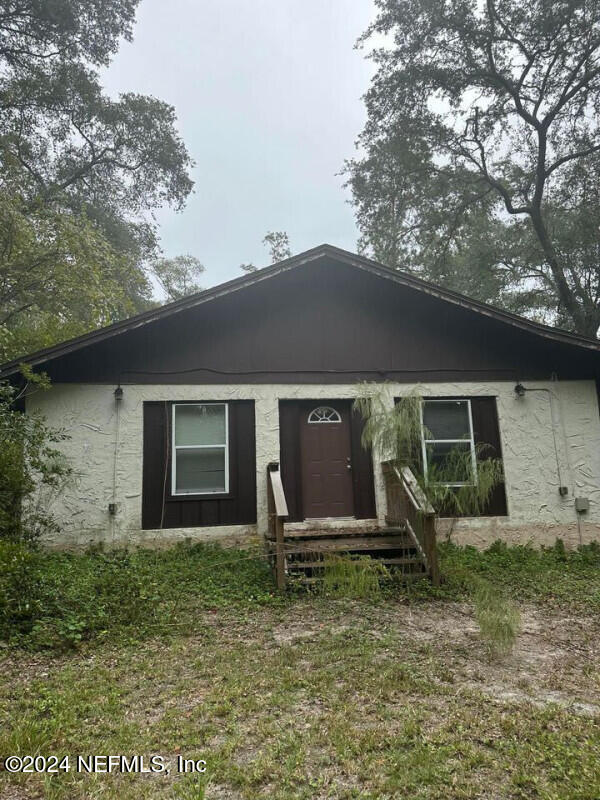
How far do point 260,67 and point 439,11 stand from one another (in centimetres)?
1757

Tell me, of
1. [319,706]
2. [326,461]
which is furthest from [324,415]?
[319,706]

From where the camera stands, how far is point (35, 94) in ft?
56.9

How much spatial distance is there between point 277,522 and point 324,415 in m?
2.81

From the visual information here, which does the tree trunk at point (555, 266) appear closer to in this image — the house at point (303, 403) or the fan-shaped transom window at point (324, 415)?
the house at point (303, 403)

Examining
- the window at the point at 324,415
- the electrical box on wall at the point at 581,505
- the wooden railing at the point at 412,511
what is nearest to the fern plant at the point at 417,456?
the wooden railing at the point at 412,511

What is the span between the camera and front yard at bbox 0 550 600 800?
2.72 metres

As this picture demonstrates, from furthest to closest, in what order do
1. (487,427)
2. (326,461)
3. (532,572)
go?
(487,427), (326,461), (532,572)

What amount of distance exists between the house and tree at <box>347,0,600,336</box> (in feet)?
29.2

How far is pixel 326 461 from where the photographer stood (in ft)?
29.2

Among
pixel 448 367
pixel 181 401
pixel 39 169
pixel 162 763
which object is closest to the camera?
pixel 162 763

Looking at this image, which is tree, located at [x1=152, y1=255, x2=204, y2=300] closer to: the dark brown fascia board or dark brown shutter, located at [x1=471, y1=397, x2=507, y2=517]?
the dark brown fascia board

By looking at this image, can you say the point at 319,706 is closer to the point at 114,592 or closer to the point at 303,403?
the point at 114,592

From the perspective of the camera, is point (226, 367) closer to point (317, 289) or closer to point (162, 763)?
point (317, 289)

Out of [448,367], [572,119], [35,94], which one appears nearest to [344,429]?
[448,367]
